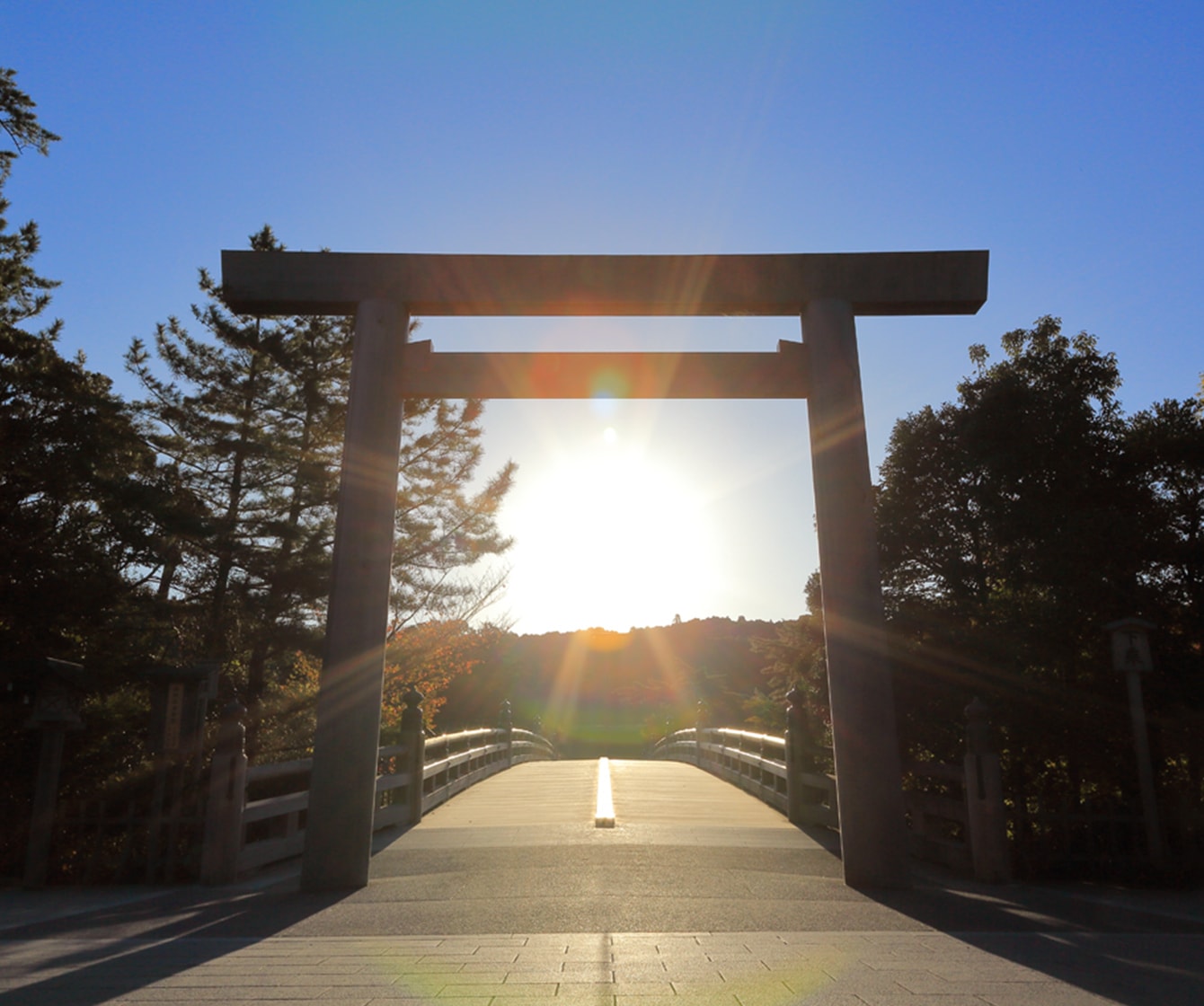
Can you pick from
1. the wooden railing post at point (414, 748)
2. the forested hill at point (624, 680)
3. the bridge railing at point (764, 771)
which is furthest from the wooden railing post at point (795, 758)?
the forested hill at point (624, 680)

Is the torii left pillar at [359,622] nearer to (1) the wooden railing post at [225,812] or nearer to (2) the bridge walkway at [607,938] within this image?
(2) the bridge walkway at [607,938]

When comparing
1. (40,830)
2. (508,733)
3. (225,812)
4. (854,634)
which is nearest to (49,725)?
(40,830)

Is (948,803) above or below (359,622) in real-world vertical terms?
below

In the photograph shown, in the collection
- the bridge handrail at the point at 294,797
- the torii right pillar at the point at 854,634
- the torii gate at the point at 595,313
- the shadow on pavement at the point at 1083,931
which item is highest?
the torii gate at the point at 595,313

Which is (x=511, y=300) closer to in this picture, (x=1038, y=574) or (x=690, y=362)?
(x=690, y=362)

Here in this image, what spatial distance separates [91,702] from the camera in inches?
383

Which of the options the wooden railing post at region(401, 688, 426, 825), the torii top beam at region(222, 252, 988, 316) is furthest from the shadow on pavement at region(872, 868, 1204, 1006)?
the wooden railing post at region(401, 688, 426, 825)

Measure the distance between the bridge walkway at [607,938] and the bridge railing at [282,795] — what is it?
347 millimetres

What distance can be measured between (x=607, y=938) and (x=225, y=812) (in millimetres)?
3505

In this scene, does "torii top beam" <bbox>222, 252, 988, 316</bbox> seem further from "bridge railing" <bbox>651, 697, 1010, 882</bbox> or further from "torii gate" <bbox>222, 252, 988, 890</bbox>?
"bridge railing" <bbox>651, 697, 1010, 882</bbox>

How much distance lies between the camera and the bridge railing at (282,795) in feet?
20.9

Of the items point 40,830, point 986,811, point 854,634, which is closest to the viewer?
point 854,634

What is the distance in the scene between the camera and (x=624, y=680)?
200ft

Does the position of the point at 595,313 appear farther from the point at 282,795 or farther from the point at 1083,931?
the point at 282,795
